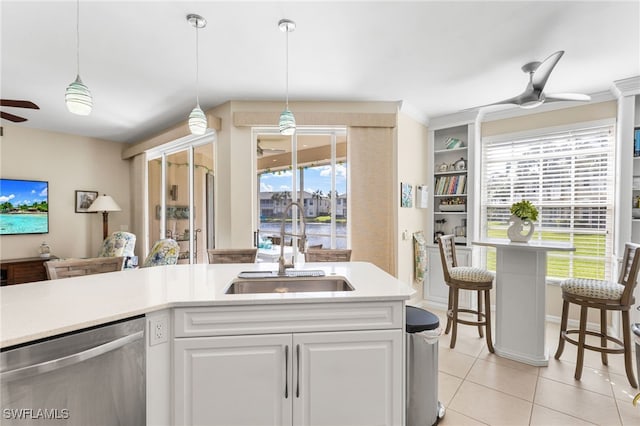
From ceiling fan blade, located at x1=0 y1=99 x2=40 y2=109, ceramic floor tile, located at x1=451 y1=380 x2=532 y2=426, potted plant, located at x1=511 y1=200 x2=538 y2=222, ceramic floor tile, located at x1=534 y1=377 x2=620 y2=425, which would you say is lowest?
ceramic floor tile, located at x1=451 y1=380 x2=532 y2=426

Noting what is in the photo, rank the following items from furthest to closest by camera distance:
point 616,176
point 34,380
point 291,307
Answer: point 616,176
point 291,307
point 34,380

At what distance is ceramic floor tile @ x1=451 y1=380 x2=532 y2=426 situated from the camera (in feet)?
6.27

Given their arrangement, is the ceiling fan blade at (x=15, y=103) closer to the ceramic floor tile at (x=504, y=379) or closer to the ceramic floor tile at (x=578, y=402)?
the ceramic floor tile at (x=504, y=379)

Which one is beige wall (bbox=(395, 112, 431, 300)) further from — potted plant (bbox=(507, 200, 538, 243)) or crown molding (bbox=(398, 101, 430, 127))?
potted plant (bbox=(507, 200, 538, 243))

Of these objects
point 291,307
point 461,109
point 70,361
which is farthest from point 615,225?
point 70,361

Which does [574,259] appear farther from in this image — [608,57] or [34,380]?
[34,380]

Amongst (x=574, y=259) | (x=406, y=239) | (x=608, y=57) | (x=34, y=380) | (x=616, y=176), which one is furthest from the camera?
(x=406, y=239)

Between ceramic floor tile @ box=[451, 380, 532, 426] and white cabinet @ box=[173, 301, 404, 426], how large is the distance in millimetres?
845

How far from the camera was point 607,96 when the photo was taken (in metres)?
3.28

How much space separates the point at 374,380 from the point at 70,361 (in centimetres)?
128

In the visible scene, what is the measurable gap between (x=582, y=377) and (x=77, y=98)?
13.4 feet

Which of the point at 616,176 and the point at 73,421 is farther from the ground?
the point at 616,176

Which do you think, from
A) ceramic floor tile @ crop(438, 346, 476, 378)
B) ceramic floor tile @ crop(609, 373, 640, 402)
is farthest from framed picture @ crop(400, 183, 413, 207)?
ceramic floor tile @ crop(609, 373, 640, 402)

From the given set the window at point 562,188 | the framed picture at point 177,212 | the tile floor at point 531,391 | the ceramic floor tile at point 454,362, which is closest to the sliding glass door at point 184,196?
the framed picture at point 177,212
